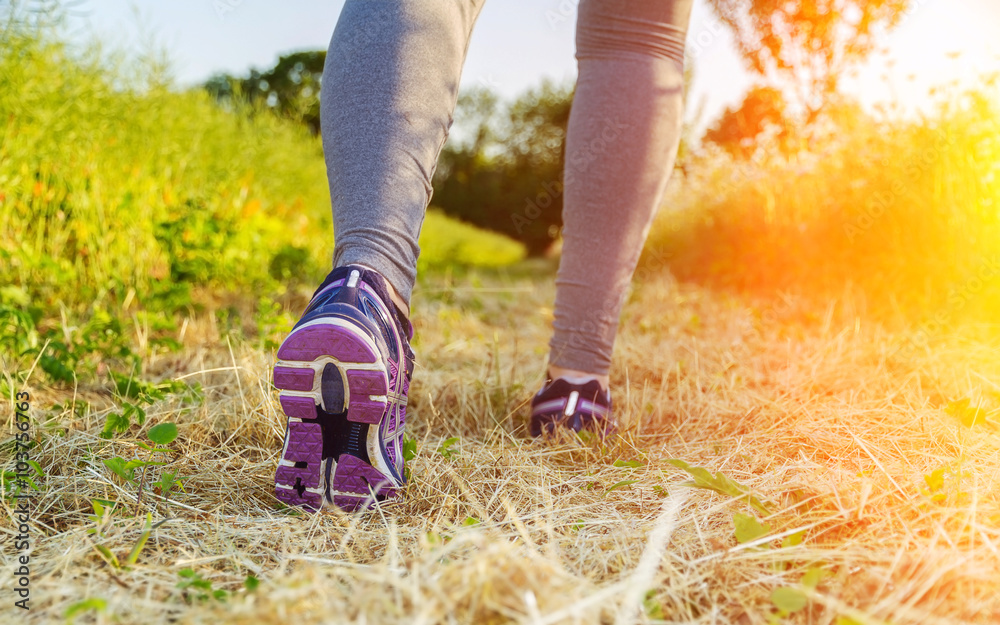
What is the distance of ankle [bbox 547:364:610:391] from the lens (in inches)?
→ 47.4

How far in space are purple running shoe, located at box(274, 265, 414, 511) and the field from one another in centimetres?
4

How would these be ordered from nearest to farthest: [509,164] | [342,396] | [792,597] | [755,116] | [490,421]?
[792,597] < [342,396] < [490,421] < [755,116] < [509,164]

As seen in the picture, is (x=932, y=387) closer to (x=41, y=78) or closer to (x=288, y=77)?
(x=41, y=78)

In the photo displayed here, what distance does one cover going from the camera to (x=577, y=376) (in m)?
1.21

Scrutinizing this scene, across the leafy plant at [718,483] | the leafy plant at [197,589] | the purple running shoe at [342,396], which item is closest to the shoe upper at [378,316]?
the purple running shoe at [342,396]

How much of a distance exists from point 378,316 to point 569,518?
368mm

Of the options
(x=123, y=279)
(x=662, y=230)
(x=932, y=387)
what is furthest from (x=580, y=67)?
(x=662, y=230)

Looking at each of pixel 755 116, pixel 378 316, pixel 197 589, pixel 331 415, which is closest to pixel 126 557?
pixel 197 589

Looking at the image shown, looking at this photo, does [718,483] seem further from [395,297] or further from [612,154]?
[612,154]

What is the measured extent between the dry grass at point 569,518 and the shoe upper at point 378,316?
100 mm

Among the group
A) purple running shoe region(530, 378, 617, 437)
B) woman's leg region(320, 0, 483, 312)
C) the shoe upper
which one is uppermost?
woman's leg region(320, 0, 483, 312)

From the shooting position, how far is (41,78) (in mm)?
2043

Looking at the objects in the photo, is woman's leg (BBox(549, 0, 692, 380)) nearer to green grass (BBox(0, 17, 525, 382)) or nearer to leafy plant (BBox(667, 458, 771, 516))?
leafy plant (BBox(667, 458, 771, 516))

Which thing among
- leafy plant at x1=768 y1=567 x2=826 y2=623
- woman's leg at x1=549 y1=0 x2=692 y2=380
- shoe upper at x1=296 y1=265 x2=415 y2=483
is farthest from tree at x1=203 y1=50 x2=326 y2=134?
leafy plant at x1=768 y1=567 x2=826 y2=623
